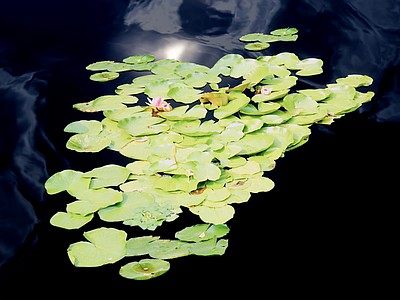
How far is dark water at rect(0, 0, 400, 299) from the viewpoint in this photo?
89 cm

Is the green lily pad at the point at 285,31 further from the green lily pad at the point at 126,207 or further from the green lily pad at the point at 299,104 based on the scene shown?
the green lily pad at the point at 126,207

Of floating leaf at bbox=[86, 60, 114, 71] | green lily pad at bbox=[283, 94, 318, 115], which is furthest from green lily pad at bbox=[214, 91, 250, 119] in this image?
floating leaf at bbox=[86, 60, 114, 71]

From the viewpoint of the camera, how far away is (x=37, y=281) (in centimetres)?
87

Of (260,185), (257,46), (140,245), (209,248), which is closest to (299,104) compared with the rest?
(260,185)

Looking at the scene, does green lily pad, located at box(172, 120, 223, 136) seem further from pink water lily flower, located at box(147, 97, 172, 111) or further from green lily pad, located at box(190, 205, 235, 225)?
green lily pad, located at box(190, 205, 235, 225)

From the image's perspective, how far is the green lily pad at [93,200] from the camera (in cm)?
106

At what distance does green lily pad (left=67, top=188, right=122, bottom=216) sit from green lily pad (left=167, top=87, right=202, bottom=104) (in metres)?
0.73

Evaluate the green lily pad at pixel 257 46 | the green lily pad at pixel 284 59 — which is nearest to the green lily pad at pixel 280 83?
the green lily pad at pixel 284 59

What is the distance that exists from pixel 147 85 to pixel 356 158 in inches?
43.6

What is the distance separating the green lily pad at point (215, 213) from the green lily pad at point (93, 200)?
27 cm

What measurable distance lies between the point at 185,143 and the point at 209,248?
54 centimetres

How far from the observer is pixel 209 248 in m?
0.95

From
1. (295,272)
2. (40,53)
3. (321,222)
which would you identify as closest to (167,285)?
(295,272)

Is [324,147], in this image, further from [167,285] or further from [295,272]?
[167,285]
